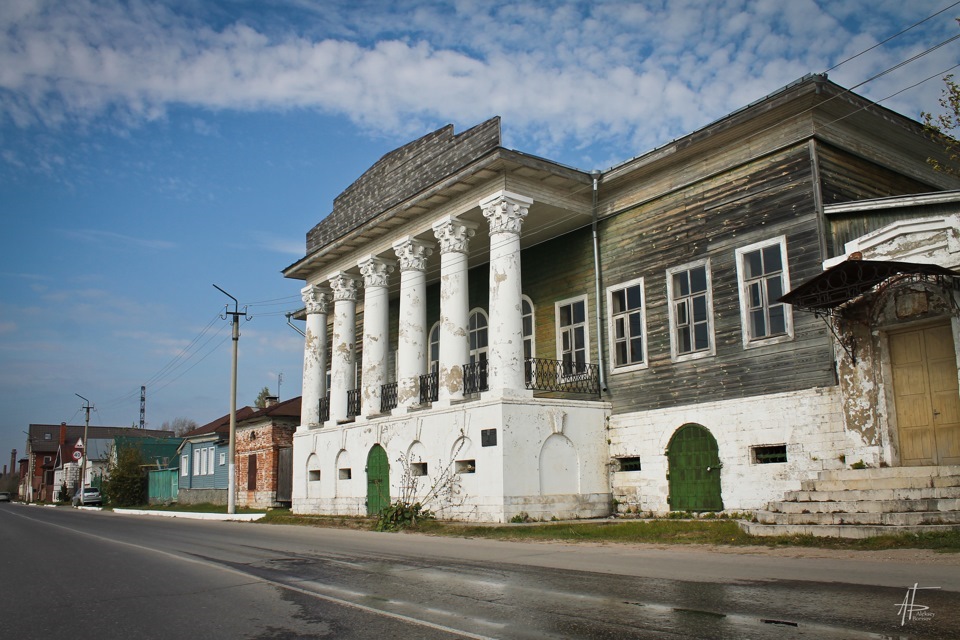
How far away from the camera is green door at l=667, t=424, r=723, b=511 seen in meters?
17.1

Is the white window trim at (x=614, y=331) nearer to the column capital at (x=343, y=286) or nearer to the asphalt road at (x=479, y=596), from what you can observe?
the asphalt road at (x=479, y=596)

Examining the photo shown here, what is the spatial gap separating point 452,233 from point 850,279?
1071 cm

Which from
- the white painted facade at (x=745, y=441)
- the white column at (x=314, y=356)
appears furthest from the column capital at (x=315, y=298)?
the white painted facade at (x=745, y=441)

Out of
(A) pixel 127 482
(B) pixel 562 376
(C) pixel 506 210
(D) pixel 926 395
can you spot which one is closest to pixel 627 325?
(B) pixel 562 376

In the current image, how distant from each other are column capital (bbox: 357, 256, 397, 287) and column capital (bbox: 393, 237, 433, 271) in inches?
70.8

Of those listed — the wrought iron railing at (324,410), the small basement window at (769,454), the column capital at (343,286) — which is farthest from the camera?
the wrought iron railing at (324,410)

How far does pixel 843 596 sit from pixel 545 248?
16675mm

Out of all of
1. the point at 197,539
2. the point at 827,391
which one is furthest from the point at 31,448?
the point at 827,391

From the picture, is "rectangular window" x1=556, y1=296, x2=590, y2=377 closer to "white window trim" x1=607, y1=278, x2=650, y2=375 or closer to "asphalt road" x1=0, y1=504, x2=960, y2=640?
"white window trim" x1=607, y1=278, x2=650, y2=375

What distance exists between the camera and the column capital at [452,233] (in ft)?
69.7

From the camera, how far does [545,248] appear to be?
75.2 ft

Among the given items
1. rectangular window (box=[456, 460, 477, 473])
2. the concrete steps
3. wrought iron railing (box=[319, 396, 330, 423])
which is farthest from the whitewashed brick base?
wrought iron railing (box=[319, 396, 330, 423])

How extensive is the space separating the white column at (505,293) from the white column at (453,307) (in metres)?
1.41

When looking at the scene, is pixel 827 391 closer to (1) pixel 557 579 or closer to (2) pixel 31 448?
(1) pixel 557 579
